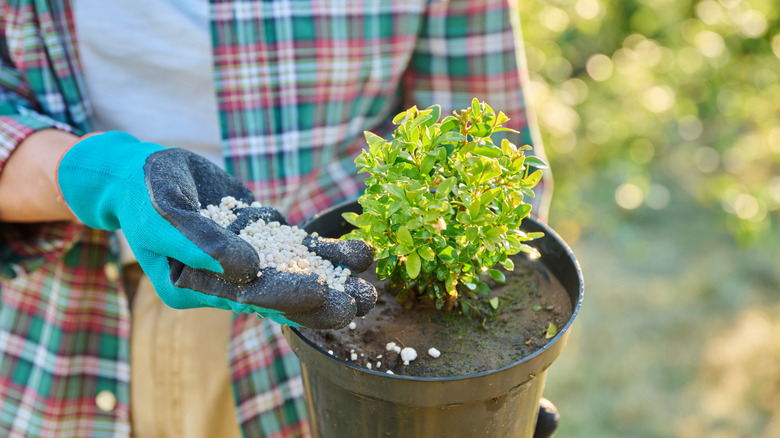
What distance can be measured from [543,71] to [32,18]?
2.74 metres

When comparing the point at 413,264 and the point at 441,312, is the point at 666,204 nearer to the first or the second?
the point at 441,312

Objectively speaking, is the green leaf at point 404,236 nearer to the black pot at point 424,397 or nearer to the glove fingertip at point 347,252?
the glove fingertip at point 347,252

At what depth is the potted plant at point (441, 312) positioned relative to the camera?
2.71ft

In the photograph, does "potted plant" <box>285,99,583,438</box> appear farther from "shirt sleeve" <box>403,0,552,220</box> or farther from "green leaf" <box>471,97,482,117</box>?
"shirt sleeve" <box>403,0,552,220</box>

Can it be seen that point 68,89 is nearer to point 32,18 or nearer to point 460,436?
point 32,18

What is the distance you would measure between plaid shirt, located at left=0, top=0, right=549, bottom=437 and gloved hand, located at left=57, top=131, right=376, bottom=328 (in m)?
0.33

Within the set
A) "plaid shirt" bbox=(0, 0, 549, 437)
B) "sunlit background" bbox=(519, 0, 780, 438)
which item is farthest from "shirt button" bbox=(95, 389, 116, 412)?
"sunlit background" bbox=(519, 0, 780, 438)

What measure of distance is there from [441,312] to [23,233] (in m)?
0.94

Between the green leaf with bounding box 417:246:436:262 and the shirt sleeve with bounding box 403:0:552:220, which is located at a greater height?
the shirt sleeve with bounding box 403:0:552:220

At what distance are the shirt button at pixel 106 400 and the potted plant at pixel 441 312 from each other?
2.12ft

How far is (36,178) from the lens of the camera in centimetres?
119

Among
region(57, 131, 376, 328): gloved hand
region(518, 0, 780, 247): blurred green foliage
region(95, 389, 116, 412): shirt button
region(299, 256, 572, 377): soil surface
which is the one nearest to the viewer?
region(57, 131, 376, 328): gloved hand

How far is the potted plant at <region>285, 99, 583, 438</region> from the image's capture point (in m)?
0.83

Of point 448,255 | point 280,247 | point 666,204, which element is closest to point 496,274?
point 448,255
